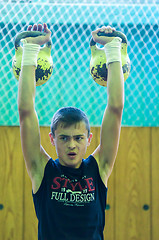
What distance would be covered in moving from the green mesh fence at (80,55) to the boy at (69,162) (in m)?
0.90

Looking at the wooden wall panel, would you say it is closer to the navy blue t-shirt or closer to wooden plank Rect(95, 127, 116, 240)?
wooden plank Rect(95, 127, 116, 240)

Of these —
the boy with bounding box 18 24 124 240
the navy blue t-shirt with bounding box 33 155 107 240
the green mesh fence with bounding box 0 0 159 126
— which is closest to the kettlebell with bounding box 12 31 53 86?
the boy with bounding box 18 24 124 240

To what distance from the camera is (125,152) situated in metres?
1.86

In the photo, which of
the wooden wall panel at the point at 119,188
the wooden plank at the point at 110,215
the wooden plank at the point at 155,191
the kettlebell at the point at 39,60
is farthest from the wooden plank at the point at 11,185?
the kettlebell at the point at 39,60

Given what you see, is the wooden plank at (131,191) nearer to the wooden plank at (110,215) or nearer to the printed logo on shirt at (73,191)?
the wooden plank at (110,215)

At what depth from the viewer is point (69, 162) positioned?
0.90 m

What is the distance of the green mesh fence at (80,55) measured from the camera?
6.00 feet

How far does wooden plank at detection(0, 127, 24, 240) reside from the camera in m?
1.82

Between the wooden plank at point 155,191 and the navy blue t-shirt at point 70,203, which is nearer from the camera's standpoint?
the navy blue t-shirt at point 70,203

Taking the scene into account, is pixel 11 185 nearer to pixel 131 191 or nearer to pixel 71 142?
pixel 131 191

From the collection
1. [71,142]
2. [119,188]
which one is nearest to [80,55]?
[119,188]

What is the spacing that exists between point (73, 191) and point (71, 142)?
0.44 ft

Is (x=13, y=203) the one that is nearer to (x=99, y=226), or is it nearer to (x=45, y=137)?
(x=45, y=137)

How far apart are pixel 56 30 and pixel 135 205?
1.06 meters
